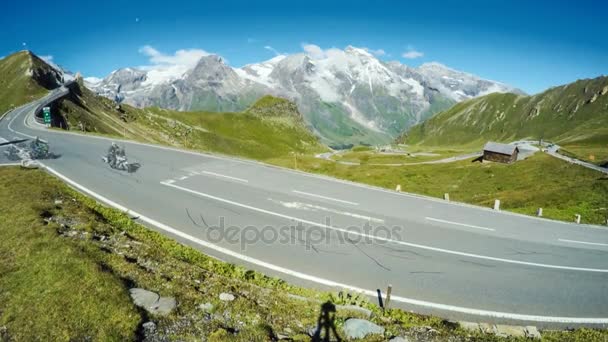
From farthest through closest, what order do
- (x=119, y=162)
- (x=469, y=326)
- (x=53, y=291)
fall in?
(x=119, y=162) < (x=469, y=326) < (x=53, y=291)

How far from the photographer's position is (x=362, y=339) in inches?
373

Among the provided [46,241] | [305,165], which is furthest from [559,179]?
[46,241]

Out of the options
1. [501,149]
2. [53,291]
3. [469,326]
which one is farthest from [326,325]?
[501,149]

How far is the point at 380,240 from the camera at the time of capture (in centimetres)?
1695

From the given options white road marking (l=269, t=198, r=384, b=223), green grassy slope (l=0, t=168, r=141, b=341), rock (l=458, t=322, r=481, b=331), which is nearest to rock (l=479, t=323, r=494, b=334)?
rock (l=458, t=322, r=481, b=331)

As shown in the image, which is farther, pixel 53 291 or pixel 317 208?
pixel 317 208

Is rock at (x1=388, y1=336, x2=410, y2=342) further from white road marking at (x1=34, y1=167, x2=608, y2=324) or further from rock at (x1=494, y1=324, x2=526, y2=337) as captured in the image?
rock at (x1=494, y1=324, x2=526, y2=337)

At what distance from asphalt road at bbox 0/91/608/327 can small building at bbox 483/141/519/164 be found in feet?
333

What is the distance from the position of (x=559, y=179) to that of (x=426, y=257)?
75549 mm

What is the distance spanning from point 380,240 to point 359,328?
24.7 feet

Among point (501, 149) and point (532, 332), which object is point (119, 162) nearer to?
point (532, 332)

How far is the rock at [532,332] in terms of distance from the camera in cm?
1026

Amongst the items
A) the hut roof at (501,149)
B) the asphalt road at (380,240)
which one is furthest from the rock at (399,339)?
the hut roof at (501,149)

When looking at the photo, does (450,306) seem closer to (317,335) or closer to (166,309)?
(317,335)
